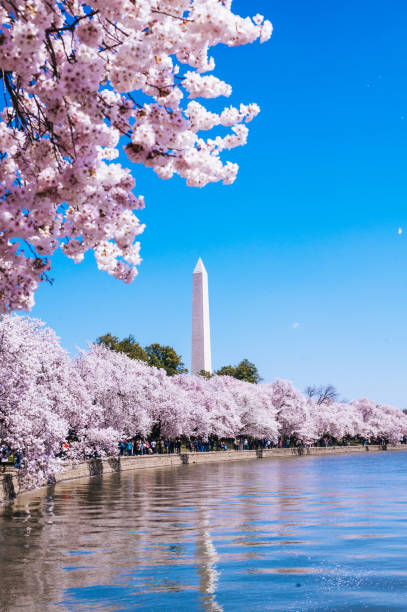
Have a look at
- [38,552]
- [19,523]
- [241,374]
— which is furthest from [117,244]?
[241,374]

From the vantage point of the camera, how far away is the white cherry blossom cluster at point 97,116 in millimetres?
6254

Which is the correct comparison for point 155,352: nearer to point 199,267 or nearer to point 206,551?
point 199,267

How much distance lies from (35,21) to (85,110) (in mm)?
801

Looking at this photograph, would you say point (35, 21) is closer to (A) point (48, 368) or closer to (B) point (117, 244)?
(B) point (117, 244)

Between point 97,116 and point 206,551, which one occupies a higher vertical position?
point 97,116

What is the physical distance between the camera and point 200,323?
83.7 meters

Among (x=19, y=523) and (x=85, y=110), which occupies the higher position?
(x=85, y=110)

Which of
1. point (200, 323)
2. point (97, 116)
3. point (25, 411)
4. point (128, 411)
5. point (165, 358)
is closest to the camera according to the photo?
point (97, 116)

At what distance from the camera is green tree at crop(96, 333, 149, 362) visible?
304 ft

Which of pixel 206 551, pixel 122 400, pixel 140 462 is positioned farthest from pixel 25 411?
pixel 122 400

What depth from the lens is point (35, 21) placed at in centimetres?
599

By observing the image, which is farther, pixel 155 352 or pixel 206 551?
pixel 155 352

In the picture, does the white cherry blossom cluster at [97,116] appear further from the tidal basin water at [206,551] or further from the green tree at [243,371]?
the green tree at [243,371]

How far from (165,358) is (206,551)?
84.1 meters
